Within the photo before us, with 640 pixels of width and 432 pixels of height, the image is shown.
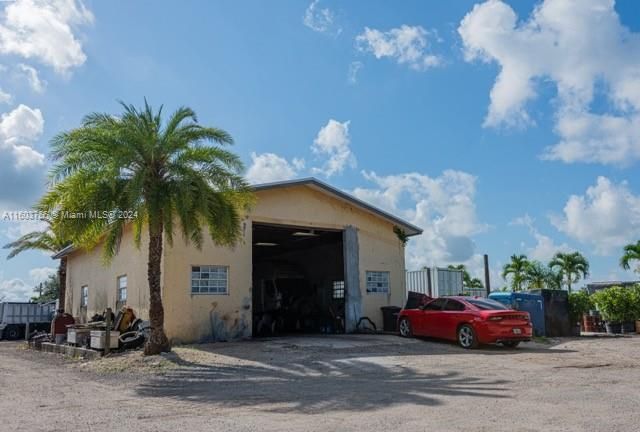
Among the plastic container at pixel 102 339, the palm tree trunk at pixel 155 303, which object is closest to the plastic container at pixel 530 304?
the palm tree trunk at pixel 155 303

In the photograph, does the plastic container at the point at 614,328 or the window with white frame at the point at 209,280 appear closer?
the window with white frame at the point at 209,280

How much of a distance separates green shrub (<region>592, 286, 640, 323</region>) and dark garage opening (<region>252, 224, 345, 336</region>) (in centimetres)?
1109

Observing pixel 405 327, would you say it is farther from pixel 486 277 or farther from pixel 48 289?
pixel 48 289

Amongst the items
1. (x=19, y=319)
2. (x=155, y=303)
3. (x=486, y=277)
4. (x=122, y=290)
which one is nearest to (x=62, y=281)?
(x=19, y=319)

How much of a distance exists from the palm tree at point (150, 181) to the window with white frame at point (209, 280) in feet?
9.47

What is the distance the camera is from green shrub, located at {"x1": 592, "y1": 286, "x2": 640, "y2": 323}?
77.1 feet

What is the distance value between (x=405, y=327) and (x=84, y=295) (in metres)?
15.9

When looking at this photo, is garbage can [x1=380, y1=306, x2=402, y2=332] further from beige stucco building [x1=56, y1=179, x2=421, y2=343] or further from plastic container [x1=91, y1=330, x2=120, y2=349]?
plastic container [x1=91, y1=330, x2=120, y2=349]

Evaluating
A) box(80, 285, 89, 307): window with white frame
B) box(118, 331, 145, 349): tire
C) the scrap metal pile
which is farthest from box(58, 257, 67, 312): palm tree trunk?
box(118, 331, 145, 349): tire

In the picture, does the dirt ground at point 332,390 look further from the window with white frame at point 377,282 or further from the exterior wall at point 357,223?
the window with white frame at point 377,282

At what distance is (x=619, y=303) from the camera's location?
23609mm

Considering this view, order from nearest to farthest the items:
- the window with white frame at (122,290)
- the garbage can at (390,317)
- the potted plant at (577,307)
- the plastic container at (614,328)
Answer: the window with white frame at (122,290)
the garbage can at (390,317)
the potted plant at (577,307)
the plastic container at (614,328)

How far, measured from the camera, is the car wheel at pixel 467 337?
15.2 metres

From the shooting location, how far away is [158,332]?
14203 millimetres
